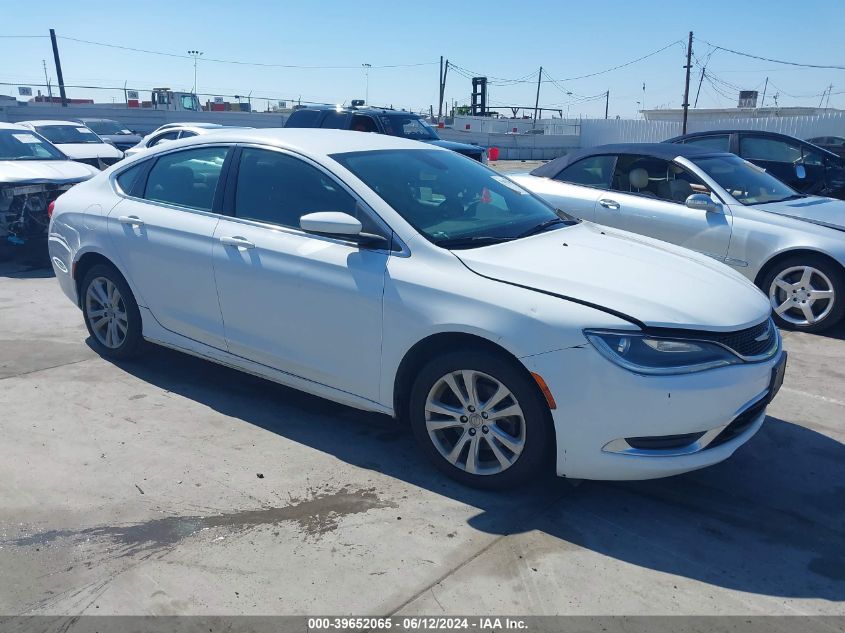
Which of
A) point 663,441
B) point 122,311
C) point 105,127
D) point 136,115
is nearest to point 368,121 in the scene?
point 122,311

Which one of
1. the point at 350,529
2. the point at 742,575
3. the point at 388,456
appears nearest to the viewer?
the point at 742,575

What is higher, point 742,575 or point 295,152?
point 295,152

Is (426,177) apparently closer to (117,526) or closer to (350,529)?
(350,529)

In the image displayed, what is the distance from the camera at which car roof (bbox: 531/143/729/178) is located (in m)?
7.28

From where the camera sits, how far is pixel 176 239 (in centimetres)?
463

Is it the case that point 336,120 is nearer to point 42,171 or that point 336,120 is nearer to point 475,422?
point 42,171

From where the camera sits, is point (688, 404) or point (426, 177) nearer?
point (688, 404)

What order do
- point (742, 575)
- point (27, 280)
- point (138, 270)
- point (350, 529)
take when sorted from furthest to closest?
point (27, 280), point (138, 270), point (350, 529), point (742, 575)

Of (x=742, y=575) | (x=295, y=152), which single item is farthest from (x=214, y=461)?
(x=742, y=575)

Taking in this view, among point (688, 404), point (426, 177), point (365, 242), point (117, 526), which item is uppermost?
point (426, 177)

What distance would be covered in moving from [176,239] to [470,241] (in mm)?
2006

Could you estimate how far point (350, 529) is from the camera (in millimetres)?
3299

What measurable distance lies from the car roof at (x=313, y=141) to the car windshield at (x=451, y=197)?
93 millimetres

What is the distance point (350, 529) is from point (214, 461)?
40.7 inches
